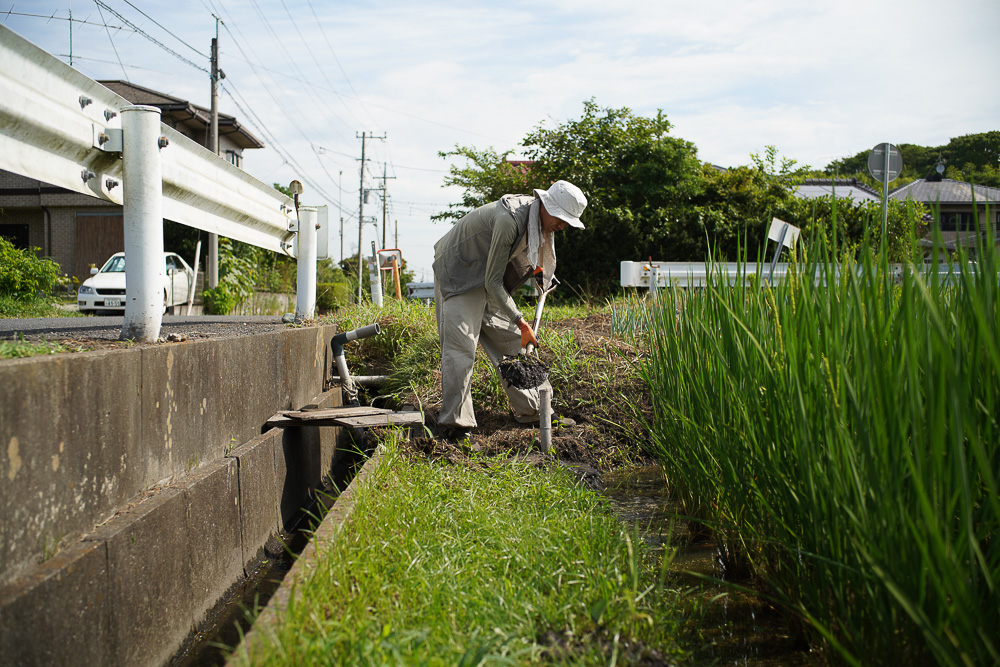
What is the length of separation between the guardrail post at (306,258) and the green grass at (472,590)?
2.83 meters

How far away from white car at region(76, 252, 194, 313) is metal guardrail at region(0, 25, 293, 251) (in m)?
8.79

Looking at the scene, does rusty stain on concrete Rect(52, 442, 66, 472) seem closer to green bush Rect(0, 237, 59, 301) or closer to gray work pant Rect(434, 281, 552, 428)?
gray work pant Rect(434, 281, 552, 428)

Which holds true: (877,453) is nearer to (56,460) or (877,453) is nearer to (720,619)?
(720,619)

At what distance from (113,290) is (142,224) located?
12115mm

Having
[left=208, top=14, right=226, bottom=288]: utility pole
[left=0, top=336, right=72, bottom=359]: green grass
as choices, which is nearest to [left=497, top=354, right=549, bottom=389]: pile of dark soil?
[left=0, top=336, right=72, bottom=359]: green grass

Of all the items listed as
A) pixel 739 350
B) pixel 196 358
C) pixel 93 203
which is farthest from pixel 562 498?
pixel 93 203

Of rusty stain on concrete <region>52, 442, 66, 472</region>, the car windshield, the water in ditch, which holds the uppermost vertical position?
the car windshield

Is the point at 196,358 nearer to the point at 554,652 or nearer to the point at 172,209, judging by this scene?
the point at 172,209

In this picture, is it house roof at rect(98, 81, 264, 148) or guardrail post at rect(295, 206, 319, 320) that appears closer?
guardrail post at rect(295, 206, 319, 320)

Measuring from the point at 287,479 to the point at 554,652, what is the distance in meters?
2.55

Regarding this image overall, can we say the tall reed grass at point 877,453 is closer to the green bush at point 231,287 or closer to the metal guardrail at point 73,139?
the metal guardrail at point 73,139

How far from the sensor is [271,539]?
3559mm

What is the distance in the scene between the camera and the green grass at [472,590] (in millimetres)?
1677

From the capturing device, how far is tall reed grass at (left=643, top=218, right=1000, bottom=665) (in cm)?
137
